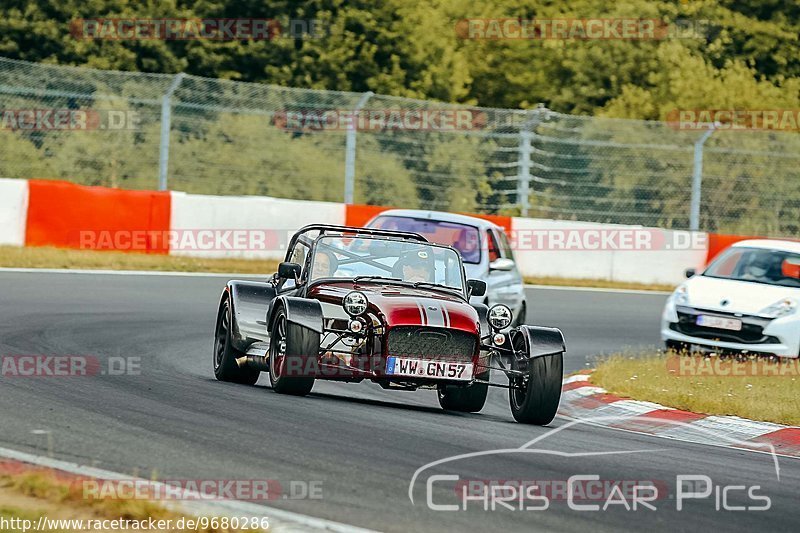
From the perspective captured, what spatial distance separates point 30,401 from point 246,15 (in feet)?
98.7

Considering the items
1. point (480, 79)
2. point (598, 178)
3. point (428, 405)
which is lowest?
point (428, 405)

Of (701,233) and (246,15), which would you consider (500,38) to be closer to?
(246,15)

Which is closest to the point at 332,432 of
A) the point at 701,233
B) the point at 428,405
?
the point at 428,405

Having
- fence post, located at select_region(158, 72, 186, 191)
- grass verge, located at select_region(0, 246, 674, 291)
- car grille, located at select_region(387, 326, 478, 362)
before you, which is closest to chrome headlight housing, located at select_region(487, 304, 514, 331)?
car grille, located at select_region(387, 326, 478, 362)

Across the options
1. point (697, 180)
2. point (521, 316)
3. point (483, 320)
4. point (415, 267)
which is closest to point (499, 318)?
point (483, 320)

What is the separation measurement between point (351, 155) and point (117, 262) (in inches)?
205

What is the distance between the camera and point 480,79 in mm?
46438

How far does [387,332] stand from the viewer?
9.61 meters

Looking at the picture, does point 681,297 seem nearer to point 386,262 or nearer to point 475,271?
point 475,271

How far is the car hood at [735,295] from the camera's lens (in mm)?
14938

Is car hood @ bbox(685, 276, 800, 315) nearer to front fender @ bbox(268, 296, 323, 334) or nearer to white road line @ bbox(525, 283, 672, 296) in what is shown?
front fender @ bbox(268, 296, 323, 334)

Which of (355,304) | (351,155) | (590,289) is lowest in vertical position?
(590,289)

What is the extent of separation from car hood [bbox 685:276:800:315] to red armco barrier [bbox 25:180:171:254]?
9.52 meters

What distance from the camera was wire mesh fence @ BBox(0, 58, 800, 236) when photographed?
81.3 ft
